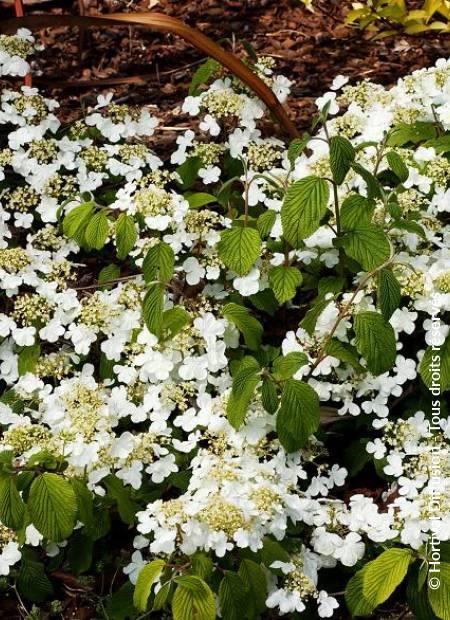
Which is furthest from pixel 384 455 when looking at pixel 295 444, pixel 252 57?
pixel 252 57

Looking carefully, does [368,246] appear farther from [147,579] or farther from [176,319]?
[147,579]

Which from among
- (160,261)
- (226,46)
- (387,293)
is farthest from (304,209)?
(226,46)

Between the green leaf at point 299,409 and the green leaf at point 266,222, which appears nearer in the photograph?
the green leaf at point 299,409

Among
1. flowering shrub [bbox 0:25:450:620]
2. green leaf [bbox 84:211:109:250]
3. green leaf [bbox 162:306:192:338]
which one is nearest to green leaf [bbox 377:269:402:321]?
flowering shrub [bbox 0:25:450:620]

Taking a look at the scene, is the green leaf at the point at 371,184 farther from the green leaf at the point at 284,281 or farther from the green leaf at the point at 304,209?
the green leaf at the point at 284,281

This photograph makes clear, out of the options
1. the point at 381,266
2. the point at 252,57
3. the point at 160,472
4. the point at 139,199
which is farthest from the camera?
the point at 252,57

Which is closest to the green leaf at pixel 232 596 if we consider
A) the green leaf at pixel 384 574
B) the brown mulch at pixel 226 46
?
the green leaf at pixel 384 574

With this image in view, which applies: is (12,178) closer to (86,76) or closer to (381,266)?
(86,76)

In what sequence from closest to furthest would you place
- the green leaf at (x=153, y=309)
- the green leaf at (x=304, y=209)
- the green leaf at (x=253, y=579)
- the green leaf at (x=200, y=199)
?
the green leaf at (x=253, y=579), the green leaf at (x=304, y=209), the green leaf at (x=153, y=309), the green leaf at (x=200, y=199)
